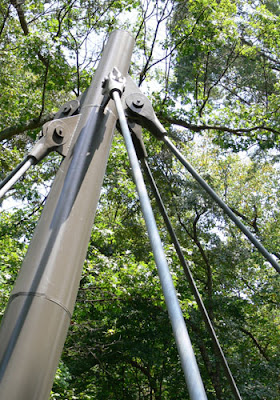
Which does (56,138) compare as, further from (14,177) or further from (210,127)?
(210,127)

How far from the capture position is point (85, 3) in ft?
27.9

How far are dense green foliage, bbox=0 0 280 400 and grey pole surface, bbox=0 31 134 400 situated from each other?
4305 millimetres

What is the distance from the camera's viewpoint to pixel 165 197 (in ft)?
38.4

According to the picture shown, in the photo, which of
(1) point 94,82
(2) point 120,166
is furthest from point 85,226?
(2) point 120,166

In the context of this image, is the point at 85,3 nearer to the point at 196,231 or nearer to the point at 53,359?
the point at 196,231

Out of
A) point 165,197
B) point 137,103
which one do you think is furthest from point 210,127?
point 137,103

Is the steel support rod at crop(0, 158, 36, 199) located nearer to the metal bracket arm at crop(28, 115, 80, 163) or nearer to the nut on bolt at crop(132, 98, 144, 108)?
the metal bracket arm at crop(28, 115, 80, 163)

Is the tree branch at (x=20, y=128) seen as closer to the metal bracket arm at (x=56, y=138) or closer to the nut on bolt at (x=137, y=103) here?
the nut on bolt at (x=137, y=103)

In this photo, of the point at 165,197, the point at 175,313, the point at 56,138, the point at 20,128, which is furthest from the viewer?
the point at 165,197

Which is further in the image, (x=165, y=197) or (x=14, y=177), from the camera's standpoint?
(x=165, y=197)

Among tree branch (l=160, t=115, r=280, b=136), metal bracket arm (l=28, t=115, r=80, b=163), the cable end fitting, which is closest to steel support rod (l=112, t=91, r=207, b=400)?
metal bracket arm (l=28, t=115, r=80, b=163)

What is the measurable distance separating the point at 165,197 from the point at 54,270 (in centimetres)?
1028

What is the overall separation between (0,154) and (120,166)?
2638 mm

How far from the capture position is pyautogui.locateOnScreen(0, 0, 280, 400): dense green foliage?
774 centimetres
